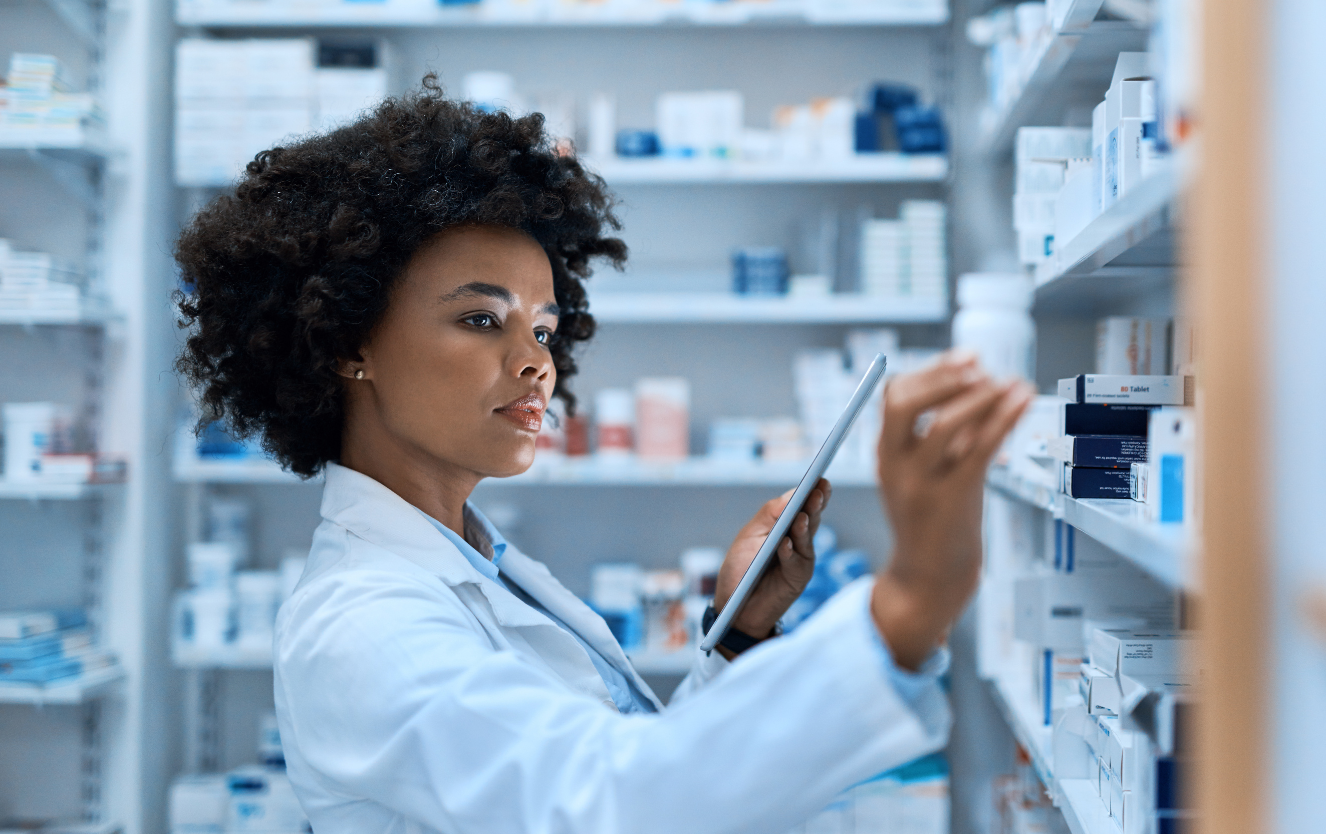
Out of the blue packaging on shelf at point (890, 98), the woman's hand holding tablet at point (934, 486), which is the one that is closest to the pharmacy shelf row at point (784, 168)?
the blue packaging on shelf at point (890, 98)

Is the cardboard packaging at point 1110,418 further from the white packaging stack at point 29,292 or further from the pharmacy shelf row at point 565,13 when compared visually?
the white packaging stack at point 29,292

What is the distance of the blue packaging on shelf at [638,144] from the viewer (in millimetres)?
2445

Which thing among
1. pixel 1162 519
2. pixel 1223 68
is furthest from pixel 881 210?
pixel 1223 68

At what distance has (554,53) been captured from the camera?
2.77 m

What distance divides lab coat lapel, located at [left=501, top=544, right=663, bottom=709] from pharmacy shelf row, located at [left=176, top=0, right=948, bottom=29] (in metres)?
1.63

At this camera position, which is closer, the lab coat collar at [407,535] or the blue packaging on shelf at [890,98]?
the lab coat collar at [407,535]

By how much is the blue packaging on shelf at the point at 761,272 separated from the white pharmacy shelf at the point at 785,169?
196 mm

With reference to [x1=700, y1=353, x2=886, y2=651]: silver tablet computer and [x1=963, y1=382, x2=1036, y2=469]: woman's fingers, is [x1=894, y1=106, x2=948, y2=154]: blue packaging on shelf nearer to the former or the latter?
[x1=700, y1=353, x2=886, y2=651]: silver tablet computer

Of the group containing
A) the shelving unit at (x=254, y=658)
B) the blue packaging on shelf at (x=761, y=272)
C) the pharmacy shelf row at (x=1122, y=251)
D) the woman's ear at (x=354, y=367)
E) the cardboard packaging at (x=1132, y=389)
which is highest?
the blue packaging on shelf at (x=761, y=272)

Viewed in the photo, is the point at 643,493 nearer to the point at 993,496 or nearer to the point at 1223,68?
the point at 993,496

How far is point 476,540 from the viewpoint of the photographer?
56.1 inches

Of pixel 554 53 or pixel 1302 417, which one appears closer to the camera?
pixel 1302 417

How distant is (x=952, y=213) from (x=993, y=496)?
0.96 meters

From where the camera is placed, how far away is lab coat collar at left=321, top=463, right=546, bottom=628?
3.62 feet
